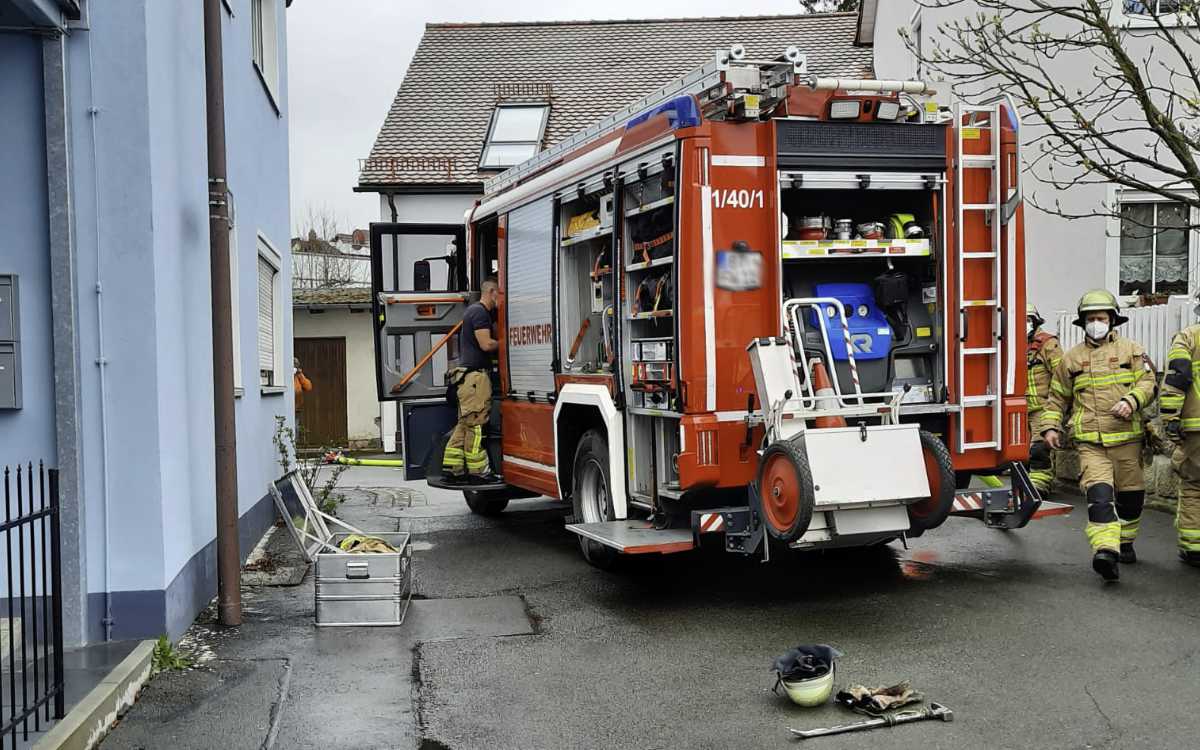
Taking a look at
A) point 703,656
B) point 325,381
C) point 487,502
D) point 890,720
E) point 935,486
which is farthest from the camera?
point 325,381

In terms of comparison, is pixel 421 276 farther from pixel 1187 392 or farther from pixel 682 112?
pixel 1187 392

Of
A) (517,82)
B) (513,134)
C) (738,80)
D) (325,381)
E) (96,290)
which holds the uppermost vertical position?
(517,82)

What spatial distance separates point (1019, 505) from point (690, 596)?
7.11ft

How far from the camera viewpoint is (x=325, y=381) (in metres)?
24.9

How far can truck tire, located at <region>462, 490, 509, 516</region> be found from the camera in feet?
40.1

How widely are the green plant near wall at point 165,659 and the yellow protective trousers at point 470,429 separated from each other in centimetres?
475

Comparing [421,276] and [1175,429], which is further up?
[421,276]

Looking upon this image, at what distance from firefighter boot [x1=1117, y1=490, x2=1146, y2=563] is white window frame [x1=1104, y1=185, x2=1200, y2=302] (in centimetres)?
646

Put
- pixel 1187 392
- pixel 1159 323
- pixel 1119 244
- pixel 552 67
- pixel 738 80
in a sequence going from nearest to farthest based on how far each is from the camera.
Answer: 1. pixel 738 80
2. pixel 1187 392
3. pixel 1159 323
4. pixel 1119 244
5. pixel 552 67

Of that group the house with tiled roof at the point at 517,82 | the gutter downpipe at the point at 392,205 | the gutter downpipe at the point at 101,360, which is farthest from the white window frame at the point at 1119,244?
the gutter downpipe at the point at 392,205

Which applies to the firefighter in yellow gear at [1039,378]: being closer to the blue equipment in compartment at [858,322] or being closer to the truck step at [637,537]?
the blue equipment in compartment at [858,322]

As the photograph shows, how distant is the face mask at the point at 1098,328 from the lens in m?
8.34

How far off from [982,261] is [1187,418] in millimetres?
1920

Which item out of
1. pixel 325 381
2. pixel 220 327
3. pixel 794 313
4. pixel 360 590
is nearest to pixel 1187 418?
pixel 794 313
